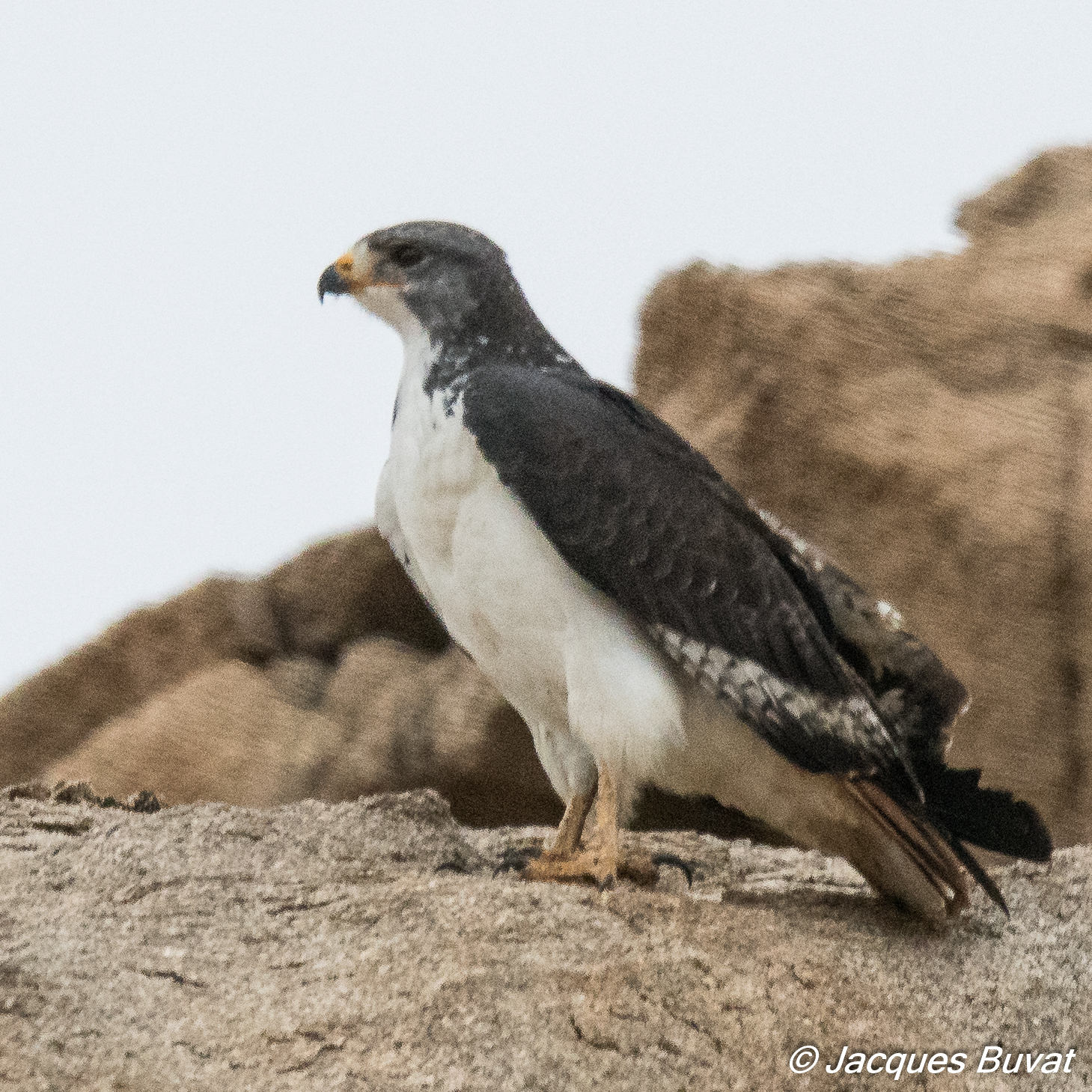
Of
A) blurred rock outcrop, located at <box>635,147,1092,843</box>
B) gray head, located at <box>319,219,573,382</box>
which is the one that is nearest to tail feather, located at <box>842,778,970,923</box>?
gray head, located at <box>319,219,573,382</box>

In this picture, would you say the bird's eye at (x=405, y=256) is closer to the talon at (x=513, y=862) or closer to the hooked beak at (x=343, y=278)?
the hooked beak at (x=343, y=278)

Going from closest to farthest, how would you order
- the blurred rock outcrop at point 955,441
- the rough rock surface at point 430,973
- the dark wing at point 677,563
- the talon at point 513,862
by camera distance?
1. the rough rock surface at point 430,973
2. the dark wing at point 677,563
3. the talon at point 513,862
4. the blurred rock outcrop at point 955,441

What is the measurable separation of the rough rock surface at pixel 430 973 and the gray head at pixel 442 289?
1.07m

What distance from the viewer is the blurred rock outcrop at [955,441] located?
521cm

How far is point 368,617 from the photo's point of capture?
6449 mm

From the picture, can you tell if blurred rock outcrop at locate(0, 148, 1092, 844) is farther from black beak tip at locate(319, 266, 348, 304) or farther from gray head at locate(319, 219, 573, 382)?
black beak tip at locate(319, 266, 348, 304)

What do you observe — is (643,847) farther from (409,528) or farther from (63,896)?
(63,896)

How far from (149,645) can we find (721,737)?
3.98 meters

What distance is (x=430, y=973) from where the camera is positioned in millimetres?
2518

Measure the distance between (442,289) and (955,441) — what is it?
9.07 feet

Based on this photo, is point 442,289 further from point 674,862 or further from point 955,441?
point 955,441

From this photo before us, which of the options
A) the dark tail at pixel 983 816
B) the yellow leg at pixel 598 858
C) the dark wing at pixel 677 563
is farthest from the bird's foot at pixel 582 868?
the dark tail at pixel 983 816

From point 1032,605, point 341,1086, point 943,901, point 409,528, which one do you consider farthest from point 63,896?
point 1032,605

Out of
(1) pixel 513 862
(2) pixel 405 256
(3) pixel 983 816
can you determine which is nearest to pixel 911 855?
(3) pixel 983 816
